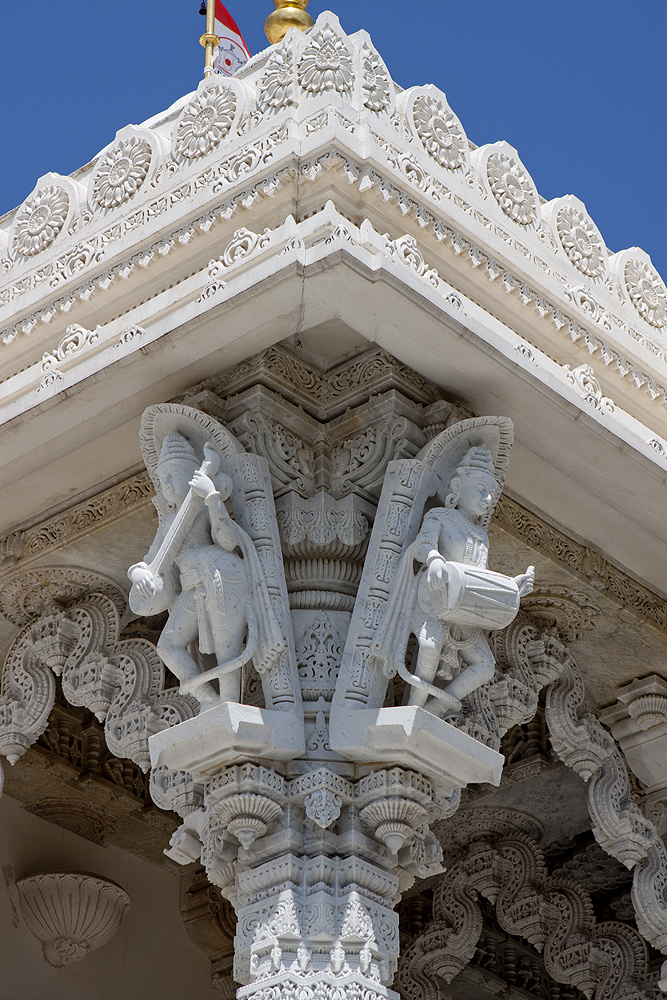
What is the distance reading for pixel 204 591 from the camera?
206 inches

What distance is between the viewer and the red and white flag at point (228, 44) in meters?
9.90

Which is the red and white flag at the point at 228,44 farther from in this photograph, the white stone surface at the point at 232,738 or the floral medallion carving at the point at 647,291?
the white stone surface at the point at 232,738

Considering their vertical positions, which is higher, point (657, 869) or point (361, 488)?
point (361, 488)

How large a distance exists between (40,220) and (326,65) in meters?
1.39

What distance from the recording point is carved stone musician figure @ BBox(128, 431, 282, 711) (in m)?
5.21

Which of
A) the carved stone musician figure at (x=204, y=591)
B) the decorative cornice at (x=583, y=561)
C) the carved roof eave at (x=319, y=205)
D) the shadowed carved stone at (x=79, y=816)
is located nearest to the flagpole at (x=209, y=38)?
the carved roof eave at (x=319, y=205)

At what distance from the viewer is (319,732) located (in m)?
5.23

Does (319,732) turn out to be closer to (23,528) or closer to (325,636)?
(325,636)

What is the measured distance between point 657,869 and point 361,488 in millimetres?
2161

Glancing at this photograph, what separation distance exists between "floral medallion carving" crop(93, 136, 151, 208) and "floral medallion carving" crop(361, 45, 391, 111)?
906 millimetres

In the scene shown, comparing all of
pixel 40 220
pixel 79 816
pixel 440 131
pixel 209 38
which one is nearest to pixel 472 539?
pixel 440 131

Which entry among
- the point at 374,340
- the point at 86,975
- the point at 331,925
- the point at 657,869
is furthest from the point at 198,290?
the point at 86,975

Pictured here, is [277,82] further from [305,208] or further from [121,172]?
[121,172]

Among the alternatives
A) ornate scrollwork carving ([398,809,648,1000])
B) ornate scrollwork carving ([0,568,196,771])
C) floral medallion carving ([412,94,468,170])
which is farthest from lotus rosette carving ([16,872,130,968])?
floral medallion carving ([412,94,468,170])
